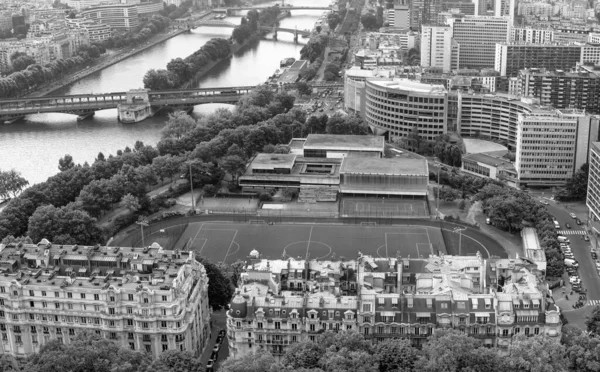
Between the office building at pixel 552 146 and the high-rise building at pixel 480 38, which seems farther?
the high-rise building at pixel 480 38

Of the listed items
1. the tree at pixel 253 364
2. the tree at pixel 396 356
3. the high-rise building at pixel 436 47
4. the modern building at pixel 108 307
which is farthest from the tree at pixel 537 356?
the high-rise building at pixel 436 47

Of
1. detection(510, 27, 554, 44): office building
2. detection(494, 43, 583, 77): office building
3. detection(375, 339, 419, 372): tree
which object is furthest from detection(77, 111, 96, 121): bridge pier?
detection(375, 339, 419, 372): tree

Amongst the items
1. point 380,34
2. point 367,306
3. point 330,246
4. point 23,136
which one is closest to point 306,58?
point 380,34

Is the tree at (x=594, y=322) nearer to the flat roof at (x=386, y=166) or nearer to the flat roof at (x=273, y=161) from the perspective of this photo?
the flat roof at (x=386, y=166)

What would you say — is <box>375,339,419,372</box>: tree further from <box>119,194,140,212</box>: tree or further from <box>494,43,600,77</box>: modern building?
<box>494,43,600,77</box>: modern building

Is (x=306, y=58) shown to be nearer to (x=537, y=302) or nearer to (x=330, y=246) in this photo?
(x=330, y=246)

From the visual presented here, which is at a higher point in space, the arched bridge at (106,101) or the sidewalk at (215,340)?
the arched bridge at (106,101)

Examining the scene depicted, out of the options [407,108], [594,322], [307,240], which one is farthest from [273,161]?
[594,322]
